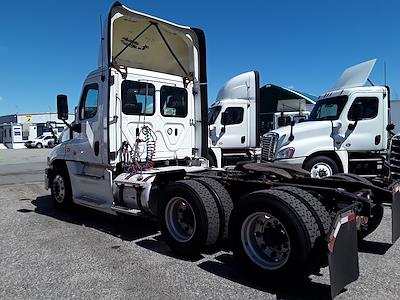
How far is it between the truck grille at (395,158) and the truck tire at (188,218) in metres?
6.07

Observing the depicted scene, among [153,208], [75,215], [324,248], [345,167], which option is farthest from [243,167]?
[345,167]

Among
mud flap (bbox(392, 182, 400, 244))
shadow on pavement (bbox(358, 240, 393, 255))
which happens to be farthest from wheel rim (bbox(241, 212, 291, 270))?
shadow on pavement (bbox(358, 240, 393, 255))

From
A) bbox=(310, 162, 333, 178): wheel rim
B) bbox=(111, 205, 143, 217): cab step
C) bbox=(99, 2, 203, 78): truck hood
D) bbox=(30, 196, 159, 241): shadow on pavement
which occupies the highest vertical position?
bbox=(99, 2, 203, 78): truck hood

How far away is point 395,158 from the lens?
932 centimetres

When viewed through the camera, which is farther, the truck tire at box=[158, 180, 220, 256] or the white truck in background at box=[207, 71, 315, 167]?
the white truck in background at box=[207, 71, 315, 167]

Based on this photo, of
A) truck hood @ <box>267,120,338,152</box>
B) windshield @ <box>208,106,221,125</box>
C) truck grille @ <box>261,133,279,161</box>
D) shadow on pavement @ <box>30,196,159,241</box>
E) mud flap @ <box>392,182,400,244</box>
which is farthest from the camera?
windshield @ <box>208,106,221,125</box>

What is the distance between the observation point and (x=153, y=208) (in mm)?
5887

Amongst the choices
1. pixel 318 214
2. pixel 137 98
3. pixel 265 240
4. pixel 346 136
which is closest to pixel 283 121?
pixel 346 136

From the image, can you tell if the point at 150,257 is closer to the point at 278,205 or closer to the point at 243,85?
the point at 278,205

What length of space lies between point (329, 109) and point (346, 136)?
0.98 m

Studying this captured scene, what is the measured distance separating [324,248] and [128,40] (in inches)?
206

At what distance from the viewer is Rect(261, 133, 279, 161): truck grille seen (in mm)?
10820

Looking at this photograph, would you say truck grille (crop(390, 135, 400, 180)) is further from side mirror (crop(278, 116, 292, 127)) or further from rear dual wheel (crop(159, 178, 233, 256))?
side mirror (crop(278, 116, 292, 127))

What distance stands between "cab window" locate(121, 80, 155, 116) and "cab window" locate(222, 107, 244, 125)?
7.79 metres
